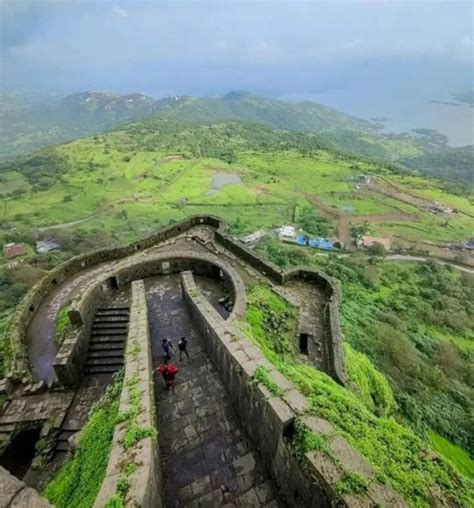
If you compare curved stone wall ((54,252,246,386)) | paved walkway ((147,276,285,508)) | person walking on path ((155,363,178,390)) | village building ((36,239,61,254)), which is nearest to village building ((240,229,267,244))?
village building ((36,239,61,254))

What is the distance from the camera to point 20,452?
11.1 m

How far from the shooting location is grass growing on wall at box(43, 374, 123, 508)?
236 inches

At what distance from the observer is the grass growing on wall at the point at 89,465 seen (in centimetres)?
599

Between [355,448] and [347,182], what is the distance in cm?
9705

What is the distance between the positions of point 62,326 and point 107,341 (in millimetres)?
2233

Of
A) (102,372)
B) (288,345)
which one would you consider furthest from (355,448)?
(102,372)

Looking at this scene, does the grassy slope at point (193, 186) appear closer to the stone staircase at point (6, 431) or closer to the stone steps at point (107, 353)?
the stone steps at point (107, 353)

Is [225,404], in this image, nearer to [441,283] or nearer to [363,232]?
[441,283]

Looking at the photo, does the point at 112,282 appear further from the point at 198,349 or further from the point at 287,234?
the point at 287,234

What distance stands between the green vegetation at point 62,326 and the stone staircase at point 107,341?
1008 millimetres

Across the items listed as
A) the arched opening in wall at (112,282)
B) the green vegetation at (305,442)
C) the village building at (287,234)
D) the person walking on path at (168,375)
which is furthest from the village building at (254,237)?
the green vegetation at (305,442)

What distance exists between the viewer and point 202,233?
19891mm

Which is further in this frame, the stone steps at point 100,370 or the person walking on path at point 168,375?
the stone steps at point 100,370

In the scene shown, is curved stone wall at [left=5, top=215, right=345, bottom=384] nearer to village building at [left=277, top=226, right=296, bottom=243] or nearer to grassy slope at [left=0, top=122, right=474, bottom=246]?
village building at [left=277, top=226, right=296, bottom=243]
